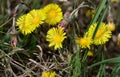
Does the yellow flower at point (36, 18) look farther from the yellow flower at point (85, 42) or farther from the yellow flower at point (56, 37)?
the yellow flower at point (85, 42)

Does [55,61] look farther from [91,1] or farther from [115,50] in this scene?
[115,50]

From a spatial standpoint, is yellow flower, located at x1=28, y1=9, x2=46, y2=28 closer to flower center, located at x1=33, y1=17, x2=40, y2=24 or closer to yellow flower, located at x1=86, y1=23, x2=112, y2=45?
flower center, located at x1=33, y1=17, x2=40, y2=24

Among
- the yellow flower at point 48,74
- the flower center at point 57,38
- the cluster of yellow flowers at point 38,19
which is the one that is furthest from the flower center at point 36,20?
the yellow flower at point 48,74

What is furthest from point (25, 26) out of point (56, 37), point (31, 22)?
point (56, 37)

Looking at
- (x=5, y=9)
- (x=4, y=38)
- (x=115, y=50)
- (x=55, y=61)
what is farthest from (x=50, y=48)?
(x=115, y=50)

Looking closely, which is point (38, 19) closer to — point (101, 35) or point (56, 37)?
point (56, 37)

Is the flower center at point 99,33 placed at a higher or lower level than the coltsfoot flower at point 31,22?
lower

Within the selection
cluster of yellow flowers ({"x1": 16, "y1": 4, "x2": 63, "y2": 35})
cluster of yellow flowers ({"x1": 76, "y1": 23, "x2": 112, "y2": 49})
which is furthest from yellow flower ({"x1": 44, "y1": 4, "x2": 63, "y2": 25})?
cluster of yellow flowers ({"x1": 76, "y1": 23, "x2": 112, "y2": 49})
